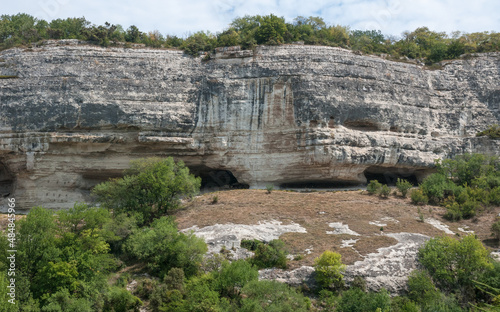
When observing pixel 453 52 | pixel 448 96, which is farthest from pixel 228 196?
pixel 453 52

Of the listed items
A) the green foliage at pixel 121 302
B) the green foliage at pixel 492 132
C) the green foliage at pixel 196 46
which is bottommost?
the green foliage at pixel 121 302

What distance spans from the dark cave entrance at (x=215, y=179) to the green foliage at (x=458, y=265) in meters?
15.4

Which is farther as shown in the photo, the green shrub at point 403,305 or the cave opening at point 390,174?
the cave opening at point 390,174

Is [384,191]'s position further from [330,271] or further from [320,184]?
[330,271]

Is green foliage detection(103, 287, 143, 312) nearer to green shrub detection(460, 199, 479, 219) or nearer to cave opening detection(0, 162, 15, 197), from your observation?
cave opening detection(0, 162, 15, 197)

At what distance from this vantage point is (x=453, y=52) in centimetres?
3594

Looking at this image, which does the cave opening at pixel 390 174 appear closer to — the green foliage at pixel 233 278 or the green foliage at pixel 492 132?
the green foliage at pixel 492 132

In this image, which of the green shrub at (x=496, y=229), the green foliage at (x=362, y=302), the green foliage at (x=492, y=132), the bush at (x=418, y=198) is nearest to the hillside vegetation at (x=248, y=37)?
the green foliage at (x=492, y=132)

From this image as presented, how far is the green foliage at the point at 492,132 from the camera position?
1215 inches

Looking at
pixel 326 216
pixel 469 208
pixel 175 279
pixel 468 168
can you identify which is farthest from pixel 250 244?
pixel 468 168

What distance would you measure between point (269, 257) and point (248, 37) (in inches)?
730

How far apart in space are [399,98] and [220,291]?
65.3 ft

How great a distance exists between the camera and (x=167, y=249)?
20.2m

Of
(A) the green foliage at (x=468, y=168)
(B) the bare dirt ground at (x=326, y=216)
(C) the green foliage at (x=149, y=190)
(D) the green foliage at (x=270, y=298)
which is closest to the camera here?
(D) the green foliage at (x=270, y=298)
